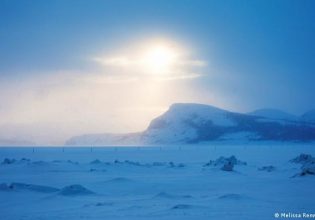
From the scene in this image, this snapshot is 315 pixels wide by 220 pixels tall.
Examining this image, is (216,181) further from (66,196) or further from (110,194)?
(66,196)

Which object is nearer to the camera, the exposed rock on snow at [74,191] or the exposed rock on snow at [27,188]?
the exposed rock on snow at [74,191]

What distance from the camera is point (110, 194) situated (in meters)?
30.6

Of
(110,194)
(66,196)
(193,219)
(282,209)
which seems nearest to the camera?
(193,219)

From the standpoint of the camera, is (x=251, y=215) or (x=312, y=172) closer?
(x=251, y=215)

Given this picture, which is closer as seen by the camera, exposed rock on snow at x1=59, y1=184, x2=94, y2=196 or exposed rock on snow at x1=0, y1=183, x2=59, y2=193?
exposed rock on snow at x1=59, y1=184, x2=94, y2=196

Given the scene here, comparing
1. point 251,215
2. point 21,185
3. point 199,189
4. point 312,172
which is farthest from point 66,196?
point 312,172

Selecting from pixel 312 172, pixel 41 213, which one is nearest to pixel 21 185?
pixel 41 213

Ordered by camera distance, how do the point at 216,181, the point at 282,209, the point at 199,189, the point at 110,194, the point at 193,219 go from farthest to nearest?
the point at 216,181 → the point at 199,189 → the point at 110,194 → the point at 282,209 → the point at 193,219

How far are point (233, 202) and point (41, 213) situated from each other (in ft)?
33.9

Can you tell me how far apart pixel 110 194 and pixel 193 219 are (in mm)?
12028

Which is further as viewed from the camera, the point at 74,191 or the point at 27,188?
the point at 27,188

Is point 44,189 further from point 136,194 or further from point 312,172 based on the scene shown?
point 312,172

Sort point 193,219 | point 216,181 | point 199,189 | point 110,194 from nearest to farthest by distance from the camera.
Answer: point 193,219, point 110,194, point 199,189, point 216,181

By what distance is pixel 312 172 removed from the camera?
40562 mm
